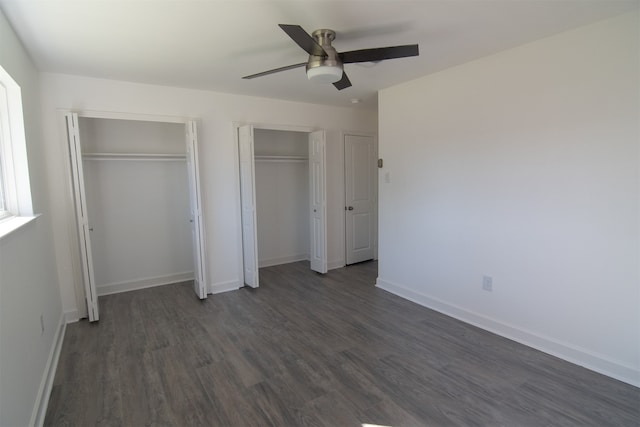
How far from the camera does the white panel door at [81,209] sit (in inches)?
129

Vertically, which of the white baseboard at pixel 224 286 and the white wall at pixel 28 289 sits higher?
the white wall at pixel 28 289

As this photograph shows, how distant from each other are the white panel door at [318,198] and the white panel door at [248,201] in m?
1.03

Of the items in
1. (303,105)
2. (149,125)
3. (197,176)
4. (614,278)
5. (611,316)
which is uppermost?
(303,105)

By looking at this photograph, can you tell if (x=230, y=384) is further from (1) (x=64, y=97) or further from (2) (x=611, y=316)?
(1) (x=64, y=97)

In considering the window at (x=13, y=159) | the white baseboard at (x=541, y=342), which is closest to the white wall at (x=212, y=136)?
the window at (x=13, y=159)

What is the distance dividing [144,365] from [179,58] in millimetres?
2601

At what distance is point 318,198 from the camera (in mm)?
4965

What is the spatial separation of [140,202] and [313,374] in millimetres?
3256

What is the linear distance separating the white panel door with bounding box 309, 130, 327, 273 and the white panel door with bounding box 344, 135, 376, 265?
596mm

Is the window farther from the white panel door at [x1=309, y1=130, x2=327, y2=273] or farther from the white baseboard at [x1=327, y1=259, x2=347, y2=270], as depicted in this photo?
the white baseboard at [x1=327, y1=259, x2=347, y2=270]

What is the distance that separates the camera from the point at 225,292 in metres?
4.36

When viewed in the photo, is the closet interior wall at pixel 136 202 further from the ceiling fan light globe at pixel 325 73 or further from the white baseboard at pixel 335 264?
the ceiling fan light globe at pixel 325 73

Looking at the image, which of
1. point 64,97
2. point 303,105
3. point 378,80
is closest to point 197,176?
point 64,97

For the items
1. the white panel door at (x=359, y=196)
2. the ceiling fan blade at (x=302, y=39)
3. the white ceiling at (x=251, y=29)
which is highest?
the white ceiling at (x=251, y=29)
